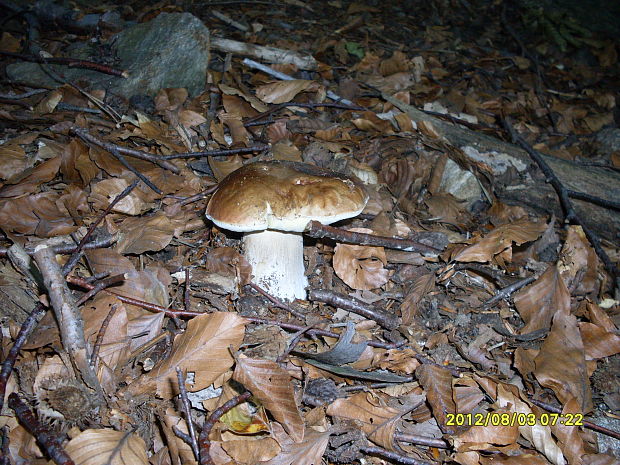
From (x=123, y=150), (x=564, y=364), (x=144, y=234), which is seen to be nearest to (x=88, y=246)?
(x=144, y=234)

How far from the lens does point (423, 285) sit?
2.56 m

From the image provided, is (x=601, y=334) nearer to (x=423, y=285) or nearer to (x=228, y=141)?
(x=423, y=285)

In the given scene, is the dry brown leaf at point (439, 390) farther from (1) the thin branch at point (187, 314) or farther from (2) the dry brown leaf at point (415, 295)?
(2) the dry brown leaf at point (415, 295)

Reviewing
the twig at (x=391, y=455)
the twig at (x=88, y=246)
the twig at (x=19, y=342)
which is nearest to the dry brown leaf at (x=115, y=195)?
the twig at (x=88, y=246)

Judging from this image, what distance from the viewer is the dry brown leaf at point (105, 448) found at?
4.85 ft

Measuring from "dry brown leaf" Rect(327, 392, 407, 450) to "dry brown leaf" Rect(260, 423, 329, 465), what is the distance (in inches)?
6.8

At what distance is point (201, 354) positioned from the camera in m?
1.87

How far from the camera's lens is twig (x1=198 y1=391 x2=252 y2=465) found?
1.50 m

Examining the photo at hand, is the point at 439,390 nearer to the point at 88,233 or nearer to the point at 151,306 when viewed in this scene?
the point at 151,306

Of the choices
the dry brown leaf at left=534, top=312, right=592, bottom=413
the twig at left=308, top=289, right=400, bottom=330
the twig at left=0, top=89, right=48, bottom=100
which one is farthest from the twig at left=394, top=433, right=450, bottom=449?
the twig at left=0, top=89, right=48, bottom=100

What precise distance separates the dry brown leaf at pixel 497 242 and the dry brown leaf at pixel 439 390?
842mm

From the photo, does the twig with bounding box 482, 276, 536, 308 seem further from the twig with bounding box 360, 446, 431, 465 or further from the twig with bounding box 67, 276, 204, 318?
the twig with bounding box 67, 276, 204, 318

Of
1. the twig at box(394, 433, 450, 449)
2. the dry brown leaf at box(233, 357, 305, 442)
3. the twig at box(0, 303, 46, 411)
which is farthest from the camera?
the twig at box(394, 433, 450, 449)

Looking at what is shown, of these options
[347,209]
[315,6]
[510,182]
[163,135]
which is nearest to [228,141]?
[163,135]
